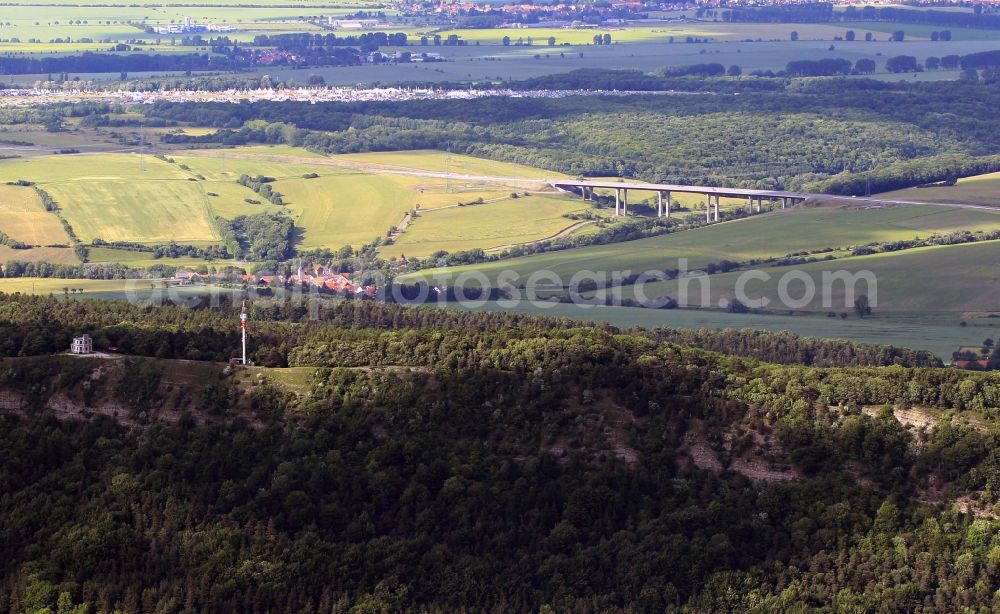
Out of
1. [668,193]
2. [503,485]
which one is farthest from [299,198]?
[503,485]

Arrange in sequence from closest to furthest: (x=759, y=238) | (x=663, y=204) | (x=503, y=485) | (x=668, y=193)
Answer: (x=503, y=485)
(x=759, y=238)
(x=663, y=204)
(x=668, y=193)

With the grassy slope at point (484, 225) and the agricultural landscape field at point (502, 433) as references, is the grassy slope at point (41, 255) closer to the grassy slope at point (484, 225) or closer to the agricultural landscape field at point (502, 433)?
the agricultural landscape field at point (502, 433)

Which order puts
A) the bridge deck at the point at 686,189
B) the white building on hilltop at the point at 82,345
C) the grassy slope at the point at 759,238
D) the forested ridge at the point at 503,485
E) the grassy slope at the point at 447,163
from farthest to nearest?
the grassy slope at the point at 447,163 < the bridge deck at the point at 686,189 < the grassy slope at the point at 759,238 < the white building on hilltop at the point at 82,345 < the forested ridge at the point at 503,485

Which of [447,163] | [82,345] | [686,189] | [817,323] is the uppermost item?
[82,345]

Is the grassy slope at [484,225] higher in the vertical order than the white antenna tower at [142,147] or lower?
lower

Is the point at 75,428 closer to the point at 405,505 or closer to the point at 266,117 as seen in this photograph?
the point at 405,505

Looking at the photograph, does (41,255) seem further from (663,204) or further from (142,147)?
(663,204)

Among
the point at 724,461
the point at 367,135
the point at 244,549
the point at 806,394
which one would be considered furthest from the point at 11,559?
A: the point at 367,135

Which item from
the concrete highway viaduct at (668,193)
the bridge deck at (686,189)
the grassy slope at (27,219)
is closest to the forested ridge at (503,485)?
the grassy slope at (27,219)

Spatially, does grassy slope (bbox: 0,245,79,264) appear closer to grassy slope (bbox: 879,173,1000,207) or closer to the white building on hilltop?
the white building on hilltop
